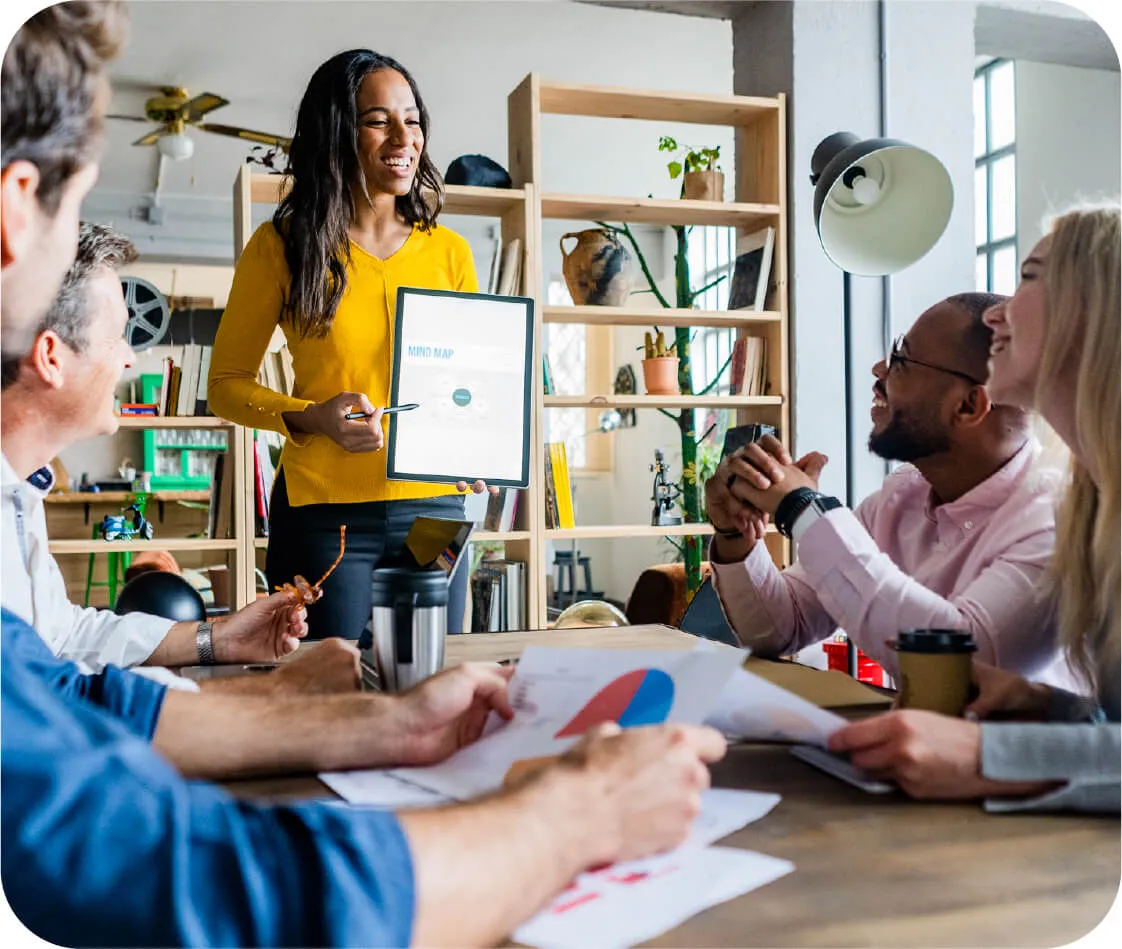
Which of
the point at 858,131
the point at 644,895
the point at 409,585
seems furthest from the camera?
the point at 858,131

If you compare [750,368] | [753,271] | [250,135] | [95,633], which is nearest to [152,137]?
[250,135]

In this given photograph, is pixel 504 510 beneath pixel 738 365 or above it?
beneath

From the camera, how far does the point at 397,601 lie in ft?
3.82

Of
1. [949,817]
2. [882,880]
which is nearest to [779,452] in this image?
[949,817]

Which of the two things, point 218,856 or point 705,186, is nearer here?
point 218,856

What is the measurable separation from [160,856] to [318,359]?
174 centimetres

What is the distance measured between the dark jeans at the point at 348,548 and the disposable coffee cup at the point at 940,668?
115 centimetres

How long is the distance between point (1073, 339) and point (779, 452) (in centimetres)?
47

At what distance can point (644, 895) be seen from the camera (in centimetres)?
69

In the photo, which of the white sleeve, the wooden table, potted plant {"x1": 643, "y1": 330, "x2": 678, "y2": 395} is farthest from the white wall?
the wooden table

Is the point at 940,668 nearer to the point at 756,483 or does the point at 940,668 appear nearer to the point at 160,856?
the point at 756,483

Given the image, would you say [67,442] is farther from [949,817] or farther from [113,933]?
[949,817]

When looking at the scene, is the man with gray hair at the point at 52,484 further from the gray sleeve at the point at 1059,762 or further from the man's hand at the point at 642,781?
the gray sleeve at the point at 1059,762

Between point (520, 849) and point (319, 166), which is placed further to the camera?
point (319, 166)
